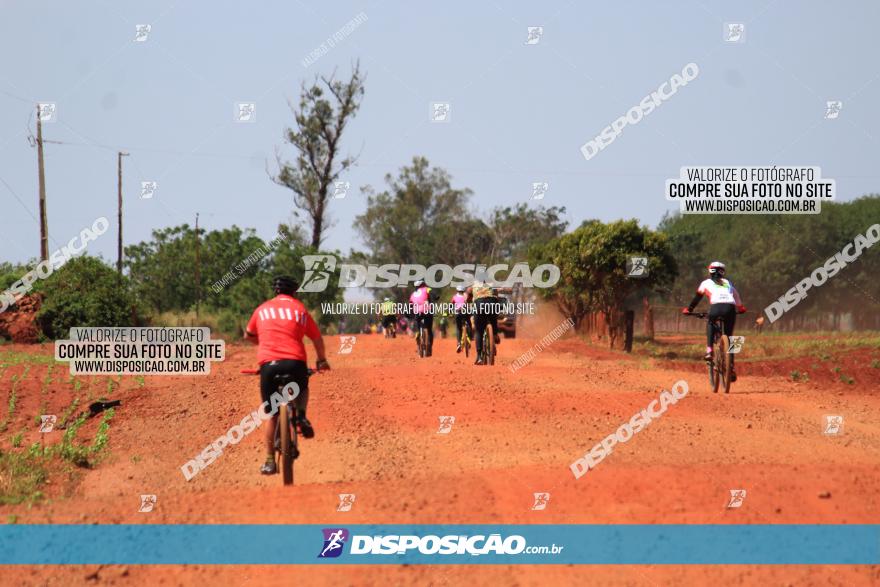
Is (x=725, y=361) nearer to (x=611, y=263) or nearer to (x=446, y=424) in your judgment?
(x=446, y=424)

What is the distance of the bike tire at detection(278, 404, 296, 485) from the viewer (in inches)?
348

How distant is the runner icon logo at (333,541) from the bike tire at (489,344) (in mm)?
13021

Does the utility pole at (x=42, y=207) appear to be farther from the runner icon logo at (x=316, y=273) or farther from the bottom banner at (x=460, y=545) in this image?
the bottom banner at (x=460, y=545)

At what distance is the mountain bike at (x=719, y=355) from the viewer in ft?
50.5

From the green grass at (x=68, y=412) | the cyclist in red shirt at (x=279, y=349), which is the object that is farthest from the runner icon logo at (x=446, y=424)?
the green grass at (x=68, y=412)

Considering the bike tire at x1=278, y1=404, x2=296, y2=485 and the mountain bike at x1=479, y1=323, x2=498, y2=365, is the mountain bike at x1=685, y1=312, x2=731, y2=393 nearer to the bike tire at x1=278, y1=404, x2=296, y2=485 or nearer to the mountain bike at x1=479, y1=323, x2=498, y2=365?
the mountain bike at x1=479, y1=323, x2=498, y2=365

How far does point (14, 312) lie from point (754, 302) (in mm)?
52939

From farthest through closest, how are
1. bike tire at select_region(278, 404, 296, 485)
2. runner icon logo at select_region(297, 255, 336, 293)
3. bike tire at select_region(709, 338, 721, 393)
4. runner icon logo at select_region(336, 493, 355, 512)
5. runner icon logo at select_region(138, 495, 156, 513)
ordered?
runner icon logo at select_region(297, 255, 336, 293)
bike tire at select_region(709, 338, 721, 393)
bike tire at select_region(278, 404, 296, 485)
runner icon logo at select_region(138, 495, 156, 513)
runner icon logo at select_region(336, 493, 355, 512)

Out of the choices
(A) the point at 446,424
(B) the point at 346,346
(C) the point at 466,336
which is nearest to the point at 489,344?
(C) the point at 466,336

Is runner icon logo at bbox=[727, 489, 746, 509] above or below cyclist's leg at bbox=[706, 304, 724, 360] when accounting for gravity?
below

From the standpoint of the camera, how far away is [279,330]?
9172 millimetres

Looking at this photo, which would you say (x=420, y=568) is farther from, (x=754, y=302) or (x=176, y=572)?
(x=754, y=302)

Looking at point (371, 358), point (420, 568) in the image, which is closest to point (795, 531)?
point (420, 568)

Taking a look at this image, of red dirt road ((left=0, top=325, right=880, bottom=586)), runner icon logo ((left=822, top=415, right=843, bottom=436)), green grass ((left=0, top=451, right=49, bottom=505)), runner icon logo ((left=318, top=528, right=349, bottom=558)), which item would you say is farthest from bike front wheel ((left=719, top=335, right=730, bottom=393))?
green grass ((left=0, top=451, right=49, bottom=505))
